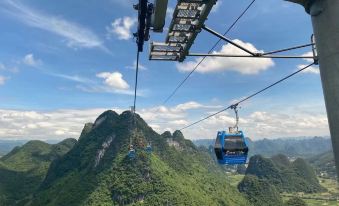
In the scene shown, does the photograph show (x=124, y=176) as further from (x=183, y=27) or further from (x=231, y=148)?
(x=183, y=27)

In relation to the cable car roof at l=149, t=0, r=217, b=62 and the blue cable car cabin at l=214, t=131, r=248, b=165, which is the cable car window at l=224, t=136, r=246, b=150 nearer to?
the blue cable car cabin at l=214, t=131, r=248, b=165

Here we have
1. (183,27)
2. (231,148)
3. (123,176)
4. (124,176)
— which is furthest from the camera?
(124,176)

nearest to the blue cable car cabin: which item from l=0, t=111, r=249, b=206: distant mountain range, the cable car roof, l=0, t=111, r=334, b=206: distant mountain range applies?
the cable car roof

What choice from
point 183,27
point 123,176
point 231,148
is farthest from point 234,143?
point 123,176

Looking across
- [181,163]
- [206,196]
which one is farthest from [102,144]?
[206,196]

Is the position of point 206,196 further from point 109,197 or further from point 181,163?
point 109,197

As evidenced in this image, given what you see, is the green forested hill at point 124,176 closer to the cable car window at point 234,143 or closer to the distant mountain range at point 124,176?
the distant mountain range at point 124,176
